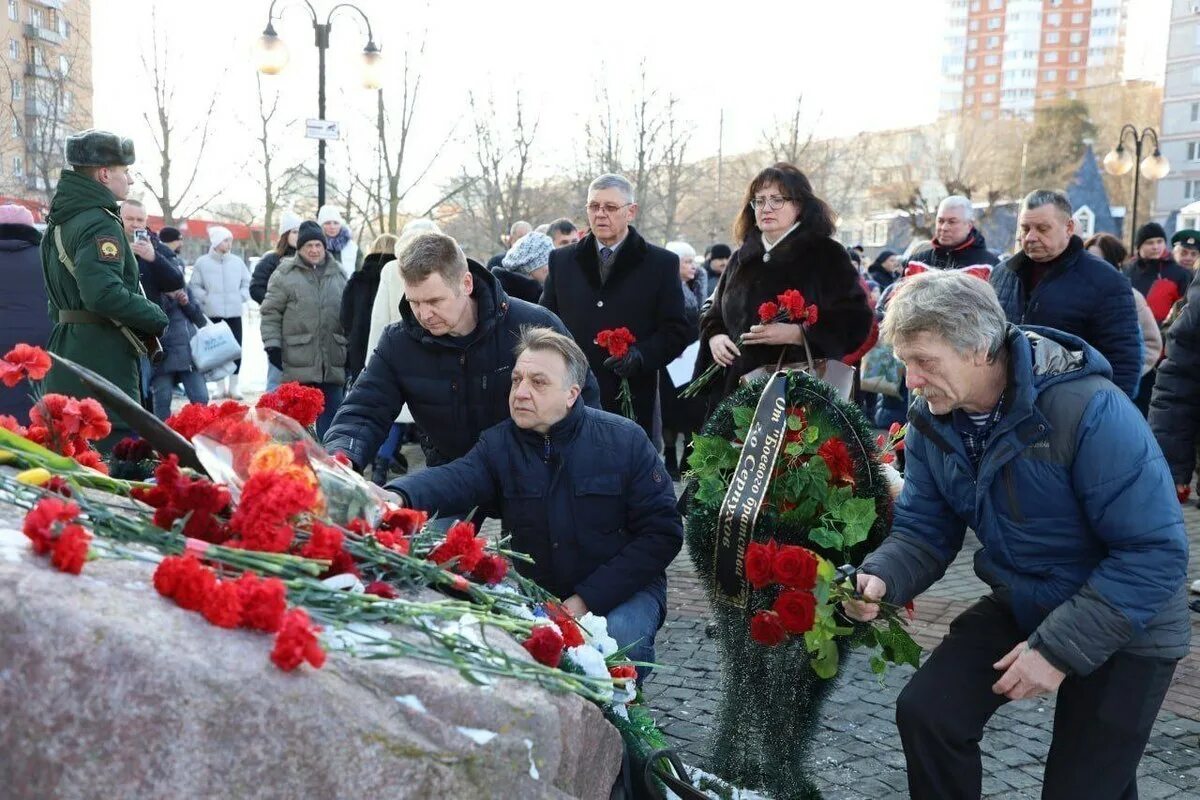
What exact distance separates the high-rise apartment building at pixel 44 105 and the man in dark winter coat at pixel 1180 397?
730 inches

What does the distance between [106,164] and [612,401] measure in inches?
110

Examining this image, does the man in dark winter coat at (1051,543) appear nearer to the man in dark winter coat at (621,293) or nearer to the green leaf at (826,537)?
the green leaf at (826,537)

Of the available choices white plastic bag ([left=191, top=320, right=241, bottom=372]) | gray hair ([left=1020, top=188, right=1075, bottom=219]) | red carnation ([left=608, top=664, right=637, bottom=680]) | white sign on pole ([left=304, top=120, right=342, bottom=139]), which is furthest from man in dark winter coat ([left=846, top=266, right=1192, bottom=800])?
white sign on pole ([left=304, top=120, right=342, bottom=139])

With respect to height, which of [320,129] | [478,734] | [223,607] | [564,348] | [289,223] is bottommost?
[478,734]

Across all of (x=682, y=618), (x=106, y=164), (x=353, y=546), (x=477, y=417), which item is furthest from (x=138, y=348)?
(x=353, y=546)

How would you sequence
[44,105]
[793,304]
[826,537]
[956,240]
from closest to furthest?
1. [826,537]
2. [793,304]
3. [956,240]
4. [44,105]

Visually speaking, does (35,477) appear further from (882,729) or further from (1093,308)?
(1093,308)

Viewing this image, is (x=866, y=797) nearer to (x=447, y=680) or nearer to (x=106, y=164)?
(x=447, y=680)

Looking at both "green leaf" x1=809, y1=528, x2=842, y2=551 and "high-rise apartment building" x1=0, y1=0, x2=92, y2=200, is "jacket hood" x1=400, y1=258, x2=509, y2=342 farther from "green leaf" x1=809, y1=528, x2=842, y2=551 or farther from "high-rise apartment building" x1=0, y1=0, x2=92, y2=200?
"high-rise apartment building" x1=0, y1=0, x2=92, y2=200

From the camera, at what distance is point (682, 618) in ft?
18.2

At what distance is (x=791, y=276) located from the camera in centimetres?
514

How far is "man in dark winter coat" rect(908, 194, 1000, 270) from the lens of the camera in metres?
6.70

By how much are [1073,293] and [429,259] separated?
3280 millimetres

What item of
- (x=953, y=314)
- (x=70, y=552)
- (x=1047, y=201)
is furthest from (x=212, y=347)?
(x=70, y=552)
